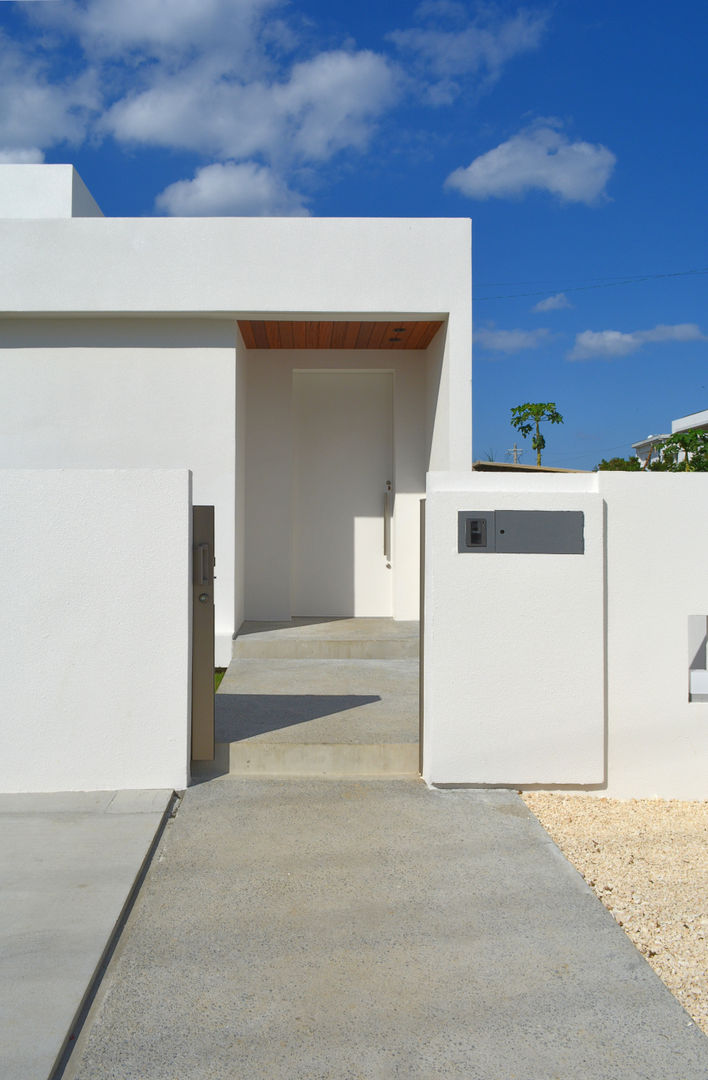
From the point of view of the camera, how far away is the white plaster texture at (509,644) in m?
4.57

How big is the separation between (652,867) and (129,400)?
21.7 feet

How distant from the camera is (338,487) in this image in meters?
10.0

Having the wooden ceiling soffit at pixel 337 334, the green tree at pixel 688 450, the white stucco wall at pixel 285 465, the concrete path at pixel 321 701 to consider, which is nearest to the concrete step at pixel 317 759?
the concrete path at pixel 321 701

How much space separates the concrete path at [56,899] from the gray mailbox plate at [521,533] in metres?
2.23

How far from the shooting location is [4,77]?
10312 mm

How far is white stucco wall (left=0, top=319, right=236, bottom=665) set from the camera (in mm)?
8289

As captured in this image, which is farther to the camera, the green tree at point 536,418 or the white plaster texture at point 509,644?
the green tree at point 536,418

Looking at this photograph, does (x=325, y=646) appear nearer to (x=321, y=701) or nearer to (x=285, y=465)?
(x=321, y=701)

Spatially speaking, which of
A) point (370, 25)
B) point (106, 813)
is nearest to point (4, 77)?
point (370, 25)

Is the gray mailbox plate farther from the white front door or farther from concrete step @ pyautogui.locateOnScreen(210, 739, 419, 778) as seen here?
→ the white front door

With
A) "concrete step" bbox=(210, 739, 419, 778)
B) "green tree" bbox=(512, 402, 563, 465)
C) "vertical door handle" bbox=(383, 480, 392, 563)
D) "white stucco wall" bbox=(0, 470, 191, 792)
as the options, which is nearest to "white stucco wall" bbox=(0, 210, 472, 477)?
"vertical door handle" bbox=(383, 480, 392, 563)

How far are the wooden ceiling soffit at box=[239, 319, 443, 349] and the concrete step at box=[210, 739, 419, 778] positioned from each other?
4996mm

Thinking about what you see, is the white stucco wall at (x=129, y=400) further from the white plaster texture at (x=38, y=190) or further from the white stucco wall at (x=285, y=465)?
the white plaster texture at (x=38, y=190)

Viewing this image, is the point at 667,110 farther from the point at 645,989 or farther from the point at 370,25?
the point at 645,989
